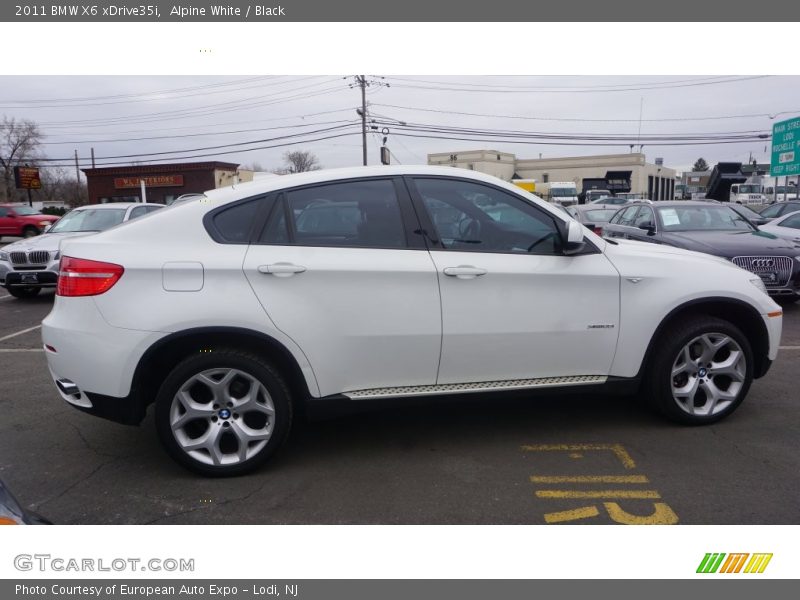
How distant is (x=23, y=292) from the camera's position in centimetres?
1093

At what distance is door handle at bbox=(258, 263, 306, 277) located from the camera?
3.39m

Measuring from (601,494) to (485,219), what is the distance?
1.78 metres

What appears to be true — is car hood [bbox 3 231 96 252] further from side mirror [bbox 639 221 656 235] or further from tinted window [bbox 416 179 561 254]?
side mirror [bbox 639 221 656 235]

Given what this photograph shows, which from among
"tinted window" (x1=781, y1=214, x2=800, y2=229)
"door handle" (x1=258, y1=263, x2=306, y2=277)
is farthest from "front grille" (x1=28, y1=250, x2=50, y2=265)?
"tinted window" (x1=781, y1=214, x2=800, y2=229)

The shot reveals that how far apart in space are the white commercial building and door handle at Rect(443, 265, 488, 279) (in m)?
66.0

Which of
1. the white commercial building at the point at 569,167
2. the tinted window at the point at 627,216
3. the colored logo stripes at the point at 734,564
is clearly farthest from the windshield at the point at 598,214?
the white commercial building at the point at 569,167

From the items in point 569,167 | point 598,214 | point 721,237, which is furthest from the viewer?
point 569,167

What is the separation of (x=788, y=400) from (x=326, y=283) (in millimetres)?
3817

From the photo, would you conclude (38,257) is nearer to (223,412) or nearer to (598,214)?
(223,412)

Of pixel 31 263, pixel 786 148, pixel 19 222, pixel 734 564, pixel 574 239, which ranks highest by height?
pixel 786 148

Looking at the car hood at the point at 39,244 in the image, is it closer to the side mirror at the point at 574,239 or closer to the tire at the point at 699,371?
the side mirror at the point at 574,239

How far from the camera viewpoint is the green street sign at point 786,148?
22.0 m

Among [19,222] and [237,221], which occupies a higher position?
[237,221]

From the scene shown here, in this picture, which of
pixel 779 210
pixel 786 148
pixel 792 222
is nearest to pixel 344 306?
pixel 792 222
